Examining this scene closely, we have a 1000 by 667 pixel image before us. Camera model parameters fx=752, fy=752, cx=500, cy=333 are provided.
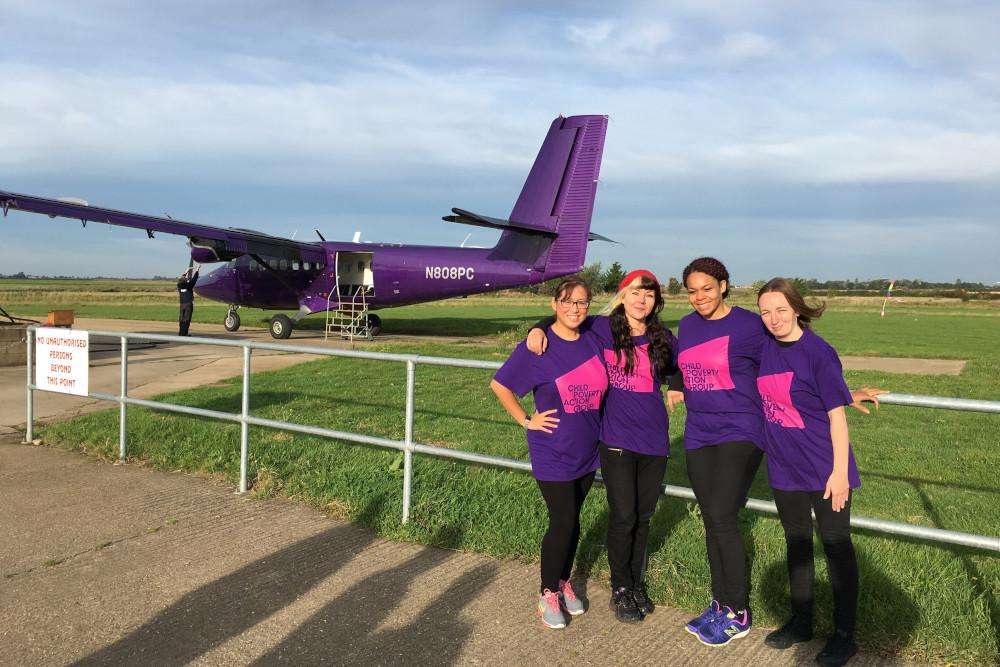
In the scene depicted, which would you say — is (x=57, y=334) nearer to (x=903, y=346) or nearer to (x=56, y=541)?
(x=56, y=541)

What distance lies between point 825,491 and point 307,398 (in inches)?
350

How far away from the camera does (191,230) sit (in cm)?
2066

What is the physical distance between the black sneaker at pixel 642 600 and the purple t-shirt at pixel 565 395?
2.21ft

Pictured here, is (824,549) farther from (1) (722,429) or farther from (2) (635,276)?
(2) (635,276)

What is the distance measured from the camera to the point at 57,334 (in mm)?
7375

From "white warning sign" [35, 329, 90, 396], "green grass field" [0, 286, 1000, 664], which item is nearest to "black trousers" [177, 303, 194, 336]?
"green grass field" [0, 286, 1000, 664]

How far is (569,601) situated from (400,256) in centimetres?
1982

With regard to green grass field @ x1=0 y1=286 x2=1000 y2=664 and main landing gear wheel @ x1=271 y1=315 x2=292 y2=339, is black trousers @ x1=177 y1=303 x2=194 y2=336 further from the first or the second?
green grass field @ x1=0 y1=286 x2=1000 y2=664

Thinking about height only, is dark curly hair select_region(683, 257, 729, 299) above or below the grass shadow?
above

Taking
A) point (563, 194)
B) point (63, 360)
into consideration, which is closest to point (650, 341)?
point (63, 360)

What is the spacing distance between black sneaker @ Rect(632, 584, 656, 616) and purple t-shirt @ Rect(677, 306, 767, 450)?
84 cm

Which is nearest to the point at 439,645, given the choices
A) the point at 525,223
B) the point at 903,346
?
the point at 525,223

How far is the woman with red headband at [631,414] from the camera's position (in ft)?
11.8

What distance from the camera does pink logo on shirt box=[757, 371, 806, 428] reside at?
10.7 ft
